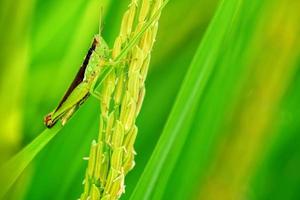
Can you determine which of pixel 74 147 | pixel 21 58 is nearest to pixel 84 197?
pixel 74 147

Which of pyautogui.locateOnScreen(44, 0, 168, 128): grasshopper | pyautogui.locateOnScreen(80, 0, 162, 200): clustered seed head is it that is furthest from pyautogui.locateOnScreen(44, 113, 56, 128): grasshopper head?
pyautogui.locateOnScreen(80, 0, 162, 200): clustered seed head

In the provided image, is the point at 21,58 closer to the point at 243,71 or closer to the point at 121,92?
the point at 121,92

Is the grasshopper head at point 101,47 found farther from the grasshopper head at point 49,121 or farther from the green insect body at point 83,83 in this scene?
the grasshopper head at point 49,121

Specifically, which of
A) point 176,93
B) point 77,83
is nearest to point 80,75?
point 77,83

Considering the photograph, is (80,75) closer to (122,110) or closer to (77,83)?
(77,83)

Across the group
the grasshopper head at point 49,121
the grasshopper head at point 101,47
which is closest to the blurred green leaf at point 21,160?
the grasshopper head at point 49,121

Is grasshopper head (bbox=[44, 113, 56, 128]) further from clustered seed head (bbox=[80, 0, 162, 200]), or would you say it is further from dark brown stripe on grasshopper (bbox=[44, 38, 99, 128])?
clustered seed head (bbox=[80, 0, 162, 200])
